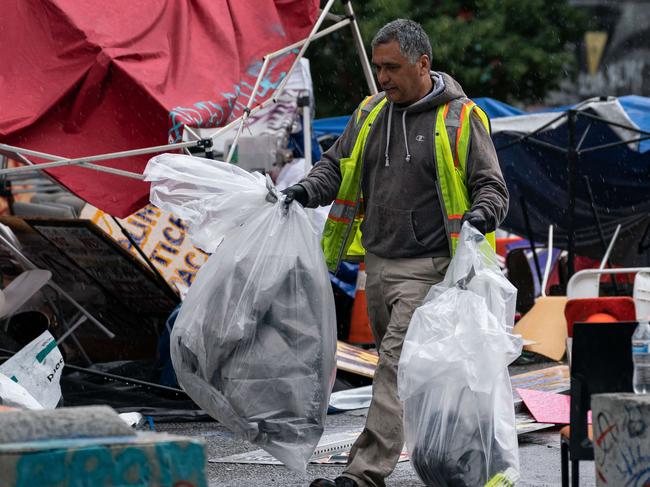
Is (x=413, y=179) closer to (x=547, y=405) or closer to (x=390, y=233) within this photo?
(x=390, y=233)

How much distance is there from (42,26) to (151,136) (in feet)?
2.69

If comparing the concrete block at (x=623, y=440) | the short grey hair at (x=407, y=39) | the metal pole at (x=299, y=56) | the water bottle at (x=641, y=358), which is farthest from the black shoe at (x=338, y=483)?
the metal pole at (x=299, y=56)

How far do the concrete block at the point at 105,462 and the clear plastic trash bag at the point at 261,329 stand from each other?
216 centimetres

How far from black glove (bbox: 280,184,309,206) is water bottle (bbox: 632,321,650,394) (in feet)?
5.47

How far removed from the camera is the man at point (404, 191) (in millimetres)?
4727

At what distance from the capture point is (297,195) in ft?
16.4

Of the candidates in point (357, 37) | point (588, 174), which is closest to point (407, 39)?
point (357, 37)

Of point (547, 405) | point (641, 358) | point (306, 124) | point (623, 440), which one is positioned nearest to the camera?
point (623, 440)

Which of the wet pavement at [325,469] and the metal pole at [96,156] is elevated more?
the metal pole at [96,156]

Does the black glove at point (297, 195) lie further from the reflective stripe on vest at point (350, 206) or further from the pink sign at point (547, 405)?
the pink sign at point (547, 405)

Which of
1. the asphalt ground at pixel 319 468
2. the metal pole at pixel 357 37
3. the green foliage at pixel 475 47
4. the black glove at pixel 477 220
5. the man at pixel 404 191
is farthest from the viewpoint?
the green foliage at pixel 475 47

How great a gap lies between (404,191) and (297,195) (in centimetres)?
45

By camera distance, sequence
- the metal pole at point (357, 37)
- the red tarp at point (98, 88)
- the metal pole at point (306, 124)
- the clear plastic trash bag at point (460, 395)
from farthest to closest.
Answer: the metal pole at point (306, 124), the metal pole at point (357, 37), the red tarp at point (98, 88), the clear plastic trash bag at point (460, 395)

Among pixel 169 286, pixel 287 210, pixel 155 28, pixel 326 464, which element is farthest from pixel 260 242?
pixel 169 286
